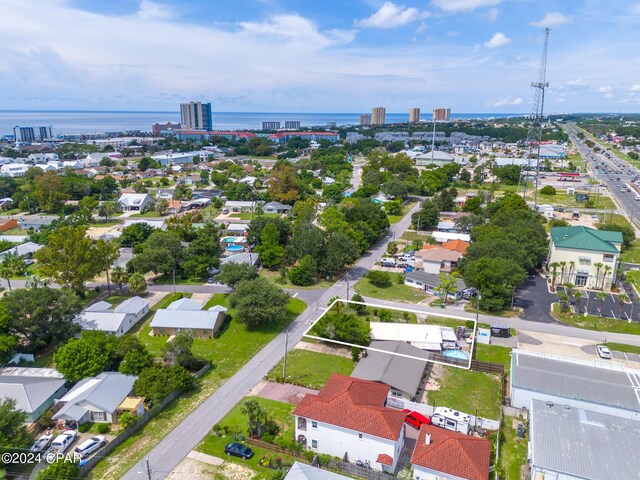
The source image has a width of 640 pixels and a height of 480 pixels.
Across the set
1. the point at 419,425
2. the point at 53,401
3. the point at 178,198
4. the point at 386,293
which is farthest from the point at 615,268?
the point at 178,198

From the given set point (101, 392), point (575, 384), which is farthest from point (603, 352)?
point (101, 392)

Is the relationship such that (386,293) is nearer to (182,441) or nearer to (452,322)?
(452,322)

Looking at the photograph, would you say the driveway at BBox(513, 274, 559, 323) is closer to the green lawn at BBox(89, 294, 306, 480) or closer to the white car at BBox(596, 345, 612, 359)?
the white car at BBox(596, 345, 612, 359)

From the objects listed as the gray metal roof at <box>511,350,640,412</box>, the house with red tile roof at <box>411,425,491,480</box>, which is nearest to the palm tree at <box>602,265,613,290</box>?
the gray metal roof at <box>511,350,640,412</box>

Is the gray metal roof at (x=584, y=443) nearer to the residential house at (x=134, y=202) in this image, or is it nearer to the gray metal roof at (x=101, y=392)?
the gray metal roof at (x=101, y=392)

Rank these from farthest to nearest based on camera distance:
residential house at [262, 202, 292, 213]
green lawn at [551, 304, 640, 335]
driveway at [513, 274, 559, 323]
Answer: residential house at [262, 202, 292, 213], driveway at [513, 274, 559, 323], green lawn at [551, 304, 640, 335]

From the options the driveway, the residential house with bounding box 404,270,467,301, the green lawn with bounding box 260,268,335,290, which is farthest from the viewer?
the green lawn with bounding box 260,268,335,290
